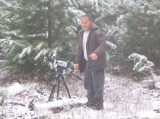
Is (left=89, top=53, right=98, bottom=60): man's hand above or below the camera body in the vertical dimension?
above

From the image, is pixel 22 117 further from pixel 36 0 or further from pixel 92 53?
pixel 36 0

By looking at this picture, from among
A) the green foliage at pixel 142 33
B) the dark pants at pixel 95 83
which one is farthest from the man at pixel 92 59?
the green foliage at pixel 142 33

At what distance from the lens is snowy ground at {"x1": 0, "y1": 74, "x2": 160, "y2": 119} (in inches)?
333

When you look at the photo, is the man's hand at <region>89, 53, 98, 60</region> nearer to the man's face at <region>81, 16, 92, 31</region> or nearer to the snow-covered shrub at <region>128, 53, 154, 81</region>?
the man's face at <region>81, 16, 92, 31</region>

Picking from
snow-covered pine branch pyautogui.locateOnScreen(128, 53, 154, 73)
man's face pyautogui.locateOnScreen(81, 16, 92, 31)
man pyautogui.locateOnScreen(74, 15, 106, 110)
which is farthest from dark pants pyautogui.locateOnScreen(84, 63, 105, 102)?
snow-covered pine branch pyautogui.locateOnScreen(128, 53, 154, 73)

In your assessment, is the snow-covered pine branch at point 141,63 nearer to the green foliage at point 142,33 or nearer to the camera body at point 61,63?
the green foliage at point 142,33

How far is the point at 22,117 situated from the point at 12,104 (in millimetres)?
1205

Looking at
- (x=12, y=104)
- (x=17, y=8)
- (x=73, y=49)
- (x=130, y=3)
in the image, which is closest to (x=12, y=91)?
(x=12, y=104)

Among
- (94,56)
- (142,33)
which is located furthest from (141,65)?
(94,56)


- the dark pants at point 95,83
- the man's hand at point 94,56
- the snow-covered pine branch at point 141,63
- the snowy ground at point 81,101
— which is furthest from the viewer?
the snow-covered pine branch at point 141,63

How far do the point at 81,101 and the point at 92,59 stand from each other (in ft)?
5.03

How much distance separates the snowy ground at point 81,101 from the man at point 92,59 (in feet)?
1.26

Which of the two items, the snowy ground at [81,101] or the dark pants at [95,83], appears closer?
the snowy ground at [81,101]

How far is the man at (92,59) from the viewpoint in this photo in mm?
8703
